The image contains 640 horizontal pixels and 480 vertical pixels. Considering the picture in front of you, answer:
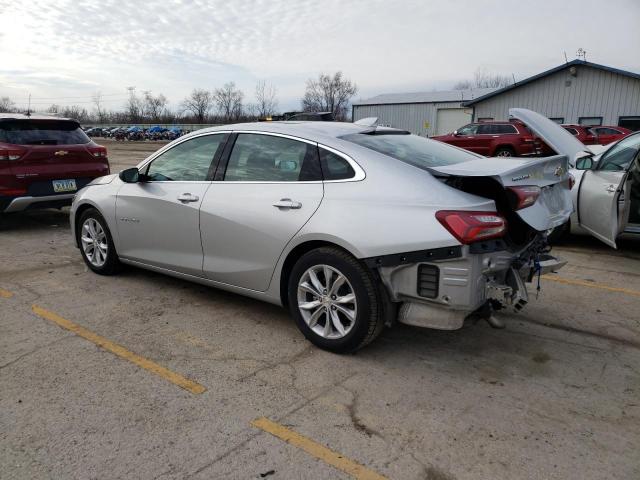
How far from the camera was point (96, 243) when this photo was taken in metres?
5.55

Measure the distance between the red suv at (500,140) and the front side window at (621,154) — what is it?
13.0 metres

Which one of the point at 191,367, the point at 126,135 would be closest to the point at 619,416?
the point at 191,367

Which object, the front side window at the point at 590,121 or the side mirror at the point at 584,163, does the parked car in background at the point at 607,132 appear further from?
the side mirror at the point at 584,163

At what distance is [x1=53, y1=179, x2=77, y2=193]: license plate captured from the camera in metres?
7.80

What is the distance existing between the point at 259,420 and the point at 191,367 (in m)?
0.83

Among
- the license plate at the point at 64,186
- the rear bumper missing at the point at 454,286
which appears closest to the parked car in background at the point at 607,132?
the license plate at the point at 64,186

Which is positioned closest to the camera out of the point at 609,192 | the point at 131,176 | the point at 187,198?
the point at 187,198

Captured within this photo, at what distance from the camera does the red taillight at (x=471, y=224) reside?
3.08 meters

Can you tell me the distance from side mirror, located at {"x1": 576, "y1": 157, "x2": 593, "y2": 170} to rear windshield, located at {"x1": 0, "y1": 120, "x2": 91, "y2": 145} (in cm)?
718

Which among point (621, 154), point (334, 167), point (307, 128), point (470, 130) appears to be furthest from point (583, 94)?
point (334, 167)

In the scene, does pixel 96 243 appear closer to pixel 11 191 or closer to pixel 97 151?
pixel 11 191

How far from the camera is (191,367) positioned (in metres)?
3.55

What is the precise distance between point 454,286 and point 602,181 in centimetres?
411

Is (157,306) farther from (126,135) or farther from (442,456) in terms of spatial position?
(126,135)
